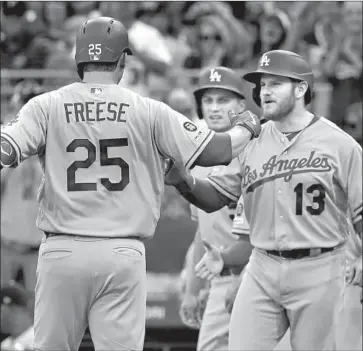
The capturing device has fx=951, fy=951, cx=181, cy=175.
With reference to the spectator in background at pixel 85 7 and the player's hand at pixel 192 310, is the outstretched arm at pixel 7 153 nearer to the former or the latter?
the player's hand at pixel 192 310

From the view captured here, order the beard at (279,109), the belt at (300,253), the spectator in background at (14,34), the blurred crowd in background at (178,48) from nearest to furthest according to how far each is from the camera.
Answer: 1. the belt at (300,253)
2. the beard at (279,109)
3. the blurred crowd in background at (178,48)
4. the spectator in background at (14,34)

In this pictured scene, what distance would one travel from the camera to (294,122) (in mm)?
6199

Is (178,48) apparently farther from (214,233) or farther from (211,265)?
(211,265)

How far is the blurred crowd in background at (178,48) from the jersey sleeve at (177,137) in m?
3.93

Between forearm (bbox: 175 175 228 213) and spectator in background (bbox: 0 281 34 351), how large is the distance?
317cm

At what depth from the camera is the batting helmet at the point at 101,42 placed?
505 cm

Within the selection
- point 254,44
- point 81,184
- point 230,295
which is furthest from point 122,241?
point 254,44

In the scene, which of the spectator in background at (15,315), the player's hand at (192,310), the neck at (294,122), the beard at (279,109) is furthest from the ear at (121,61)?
the spectator in background at (15,315)

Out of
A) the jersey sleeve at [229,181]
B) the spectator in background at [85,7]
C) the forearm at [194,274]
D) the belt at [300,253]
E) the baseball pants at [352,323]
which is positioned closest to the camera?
the belt at [300,253]

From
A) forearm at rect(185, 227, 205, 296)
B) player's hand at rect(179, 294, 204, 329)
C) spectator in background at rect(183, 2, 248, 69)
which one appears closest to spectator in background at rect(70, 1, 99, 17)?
spectator in background at rect(183, 2, 248, 69)

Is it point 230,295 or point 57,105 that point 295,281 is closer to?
point 230,295

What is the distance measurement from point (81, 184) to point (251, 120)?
105 cm

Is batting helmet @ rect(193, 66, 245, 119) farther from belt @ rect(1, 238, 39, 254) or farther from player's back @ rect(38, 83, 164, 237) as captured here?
belt @ rect(1, 238, 39, 254)

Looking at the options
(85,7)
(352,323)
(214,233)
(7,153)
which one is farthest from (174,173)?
(85,7)
